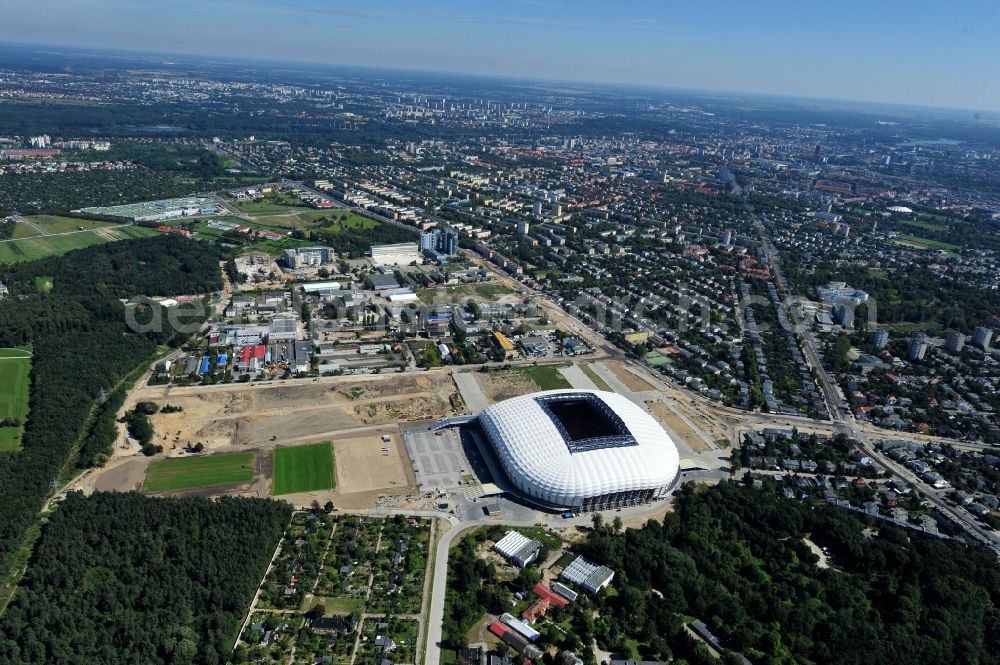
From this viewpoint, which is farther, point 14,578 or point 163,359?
point 163,359

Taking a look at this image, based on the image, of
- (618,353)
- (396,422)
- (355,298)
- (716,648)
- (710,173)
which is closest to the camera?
(716,648)

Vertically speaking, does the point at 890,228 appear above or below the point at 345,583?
above

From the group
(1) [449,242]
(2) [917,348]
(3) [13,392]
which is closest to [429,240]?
(1) [449,242]

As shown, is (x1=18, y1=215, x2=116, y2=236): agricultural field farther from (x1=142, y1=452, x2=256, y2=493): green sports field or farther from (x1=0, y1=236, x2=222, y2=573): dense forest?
(x1=142, y1=452, x2=256, y2=493): green sports field

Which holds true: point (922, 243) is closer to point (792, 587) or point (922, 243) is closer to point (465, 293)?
point (465, 293)

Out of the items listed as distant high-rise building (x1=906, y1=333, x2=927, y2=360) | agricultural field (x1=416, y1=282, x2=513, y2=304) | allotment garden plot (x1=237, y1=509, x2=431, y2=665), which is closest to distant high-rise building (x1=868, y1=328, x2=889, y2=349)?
distant high-rise building (x1=906, y1=333, x2=927, y2=360)

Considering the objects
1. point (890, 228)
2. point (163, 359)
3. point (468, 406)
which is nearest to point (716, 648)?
point (468, 406)

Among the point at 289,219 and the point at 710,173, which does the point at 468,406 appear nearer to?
the point at 289,219

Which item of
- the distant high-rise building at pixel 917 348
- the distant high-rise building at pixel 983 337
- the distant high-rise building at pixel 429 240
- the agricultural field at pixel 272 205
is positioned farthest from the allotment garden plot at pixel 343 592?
the agricultural field at pixel 272 205
